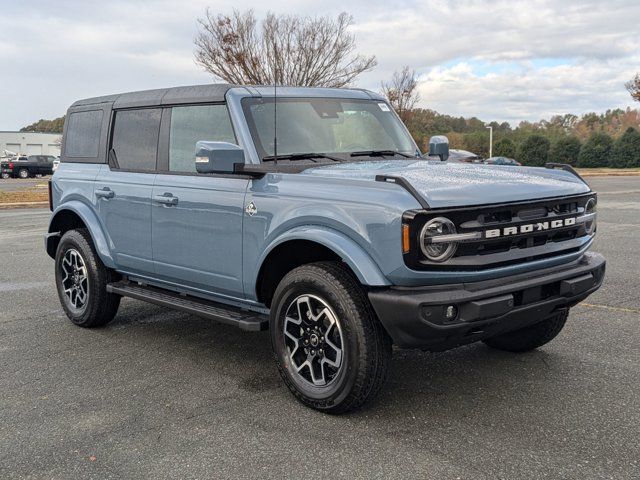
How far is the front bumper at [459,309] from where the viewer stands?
332cm

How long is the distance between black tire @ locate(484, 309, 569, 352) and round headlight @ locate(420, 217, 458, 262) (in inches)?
58.3

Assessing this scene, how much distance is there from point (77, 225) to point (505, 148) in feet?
178

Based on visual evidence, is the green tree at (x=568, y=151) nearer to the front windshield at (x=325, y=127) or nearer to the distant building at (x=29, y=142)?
the front windshield at (x=325, y=127)

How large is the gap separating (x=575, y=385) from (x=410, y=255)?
167cm

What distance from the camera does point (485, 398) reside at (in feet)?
13.2

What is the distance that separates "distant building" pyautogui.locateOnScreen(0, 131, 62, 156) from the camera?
89938 millimetres

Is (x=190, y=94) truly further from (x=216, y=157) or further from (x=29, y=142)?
(x=29, y=142)

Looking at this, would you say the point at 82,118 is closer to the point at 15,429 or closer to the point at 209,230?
the point at 209,230

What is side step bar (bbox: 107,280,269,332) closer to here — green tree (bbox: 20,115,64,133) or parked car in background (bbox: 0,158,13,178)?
Result: parked car in background (bbox: 0,158,13,178)

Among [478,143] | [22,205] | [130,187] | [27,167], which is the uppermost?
[478,143]

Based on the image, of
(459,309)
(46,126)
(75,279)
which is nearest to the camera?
(459,309)

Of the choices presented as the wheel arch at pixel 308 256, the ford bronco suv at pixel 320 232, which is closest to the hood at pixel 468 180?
the ford bronco suv at pixel 320 232

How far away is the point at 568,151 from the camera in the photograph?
175 feet

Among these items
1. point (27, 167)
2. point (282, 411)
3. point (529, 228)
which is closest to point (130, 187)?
point (282, 411)
